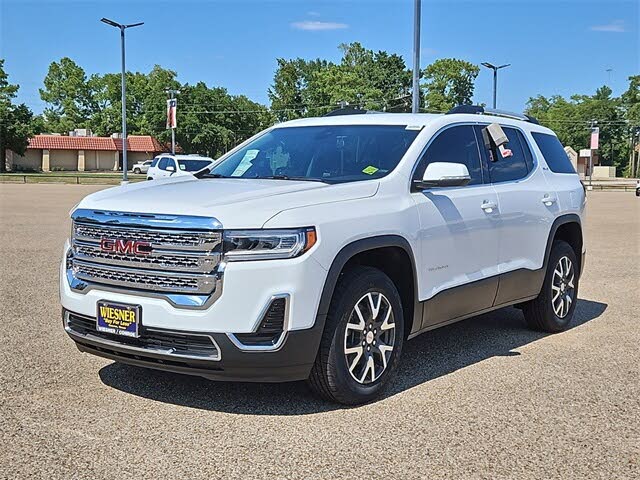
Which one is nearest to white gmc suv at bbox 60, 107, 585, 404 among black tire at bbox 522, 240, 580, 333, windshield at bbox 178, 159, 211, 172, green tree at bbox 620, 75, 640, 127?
black tire at bbox 522, 240, 580, 333

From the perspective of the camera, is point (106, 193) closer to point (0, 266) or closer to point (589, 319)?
point (589, 319)

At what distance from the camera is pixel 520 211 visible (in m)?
6.57

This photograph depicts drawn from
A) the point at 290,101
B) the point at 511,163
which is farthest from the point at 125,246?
the point at 290,101

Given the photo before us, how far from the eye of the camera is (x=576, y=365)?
6.08 metres

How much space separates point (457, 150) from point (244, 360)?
8.65 feet

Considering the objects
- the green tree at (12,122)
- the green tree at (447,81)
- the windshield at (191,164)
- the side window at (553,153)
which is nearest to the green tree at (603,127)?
the green tree at (447,81)

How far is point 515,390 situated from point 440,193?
4.83 feet

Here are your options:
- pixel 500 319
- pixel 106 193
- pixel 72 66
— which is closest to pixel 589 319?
pixel 500 319

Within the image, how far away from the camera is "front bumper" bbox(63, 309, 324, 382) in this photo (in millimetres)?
4469

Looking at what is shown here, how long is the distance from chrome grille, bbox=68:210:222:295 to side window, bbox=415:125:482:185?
1941 millimetres

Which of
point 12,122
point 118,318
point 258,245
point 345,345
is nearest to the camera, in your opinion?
point 258,245

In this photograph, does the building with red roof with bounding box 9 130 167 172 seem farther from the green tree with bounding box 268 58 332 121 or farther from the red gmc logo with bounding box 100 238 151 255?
the red gmc logo with bounding box 100 238 151 255

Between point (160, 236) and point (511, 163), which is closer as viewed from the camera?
point (160, 236)

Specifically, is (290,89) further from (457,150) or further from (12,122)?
(457,150)
